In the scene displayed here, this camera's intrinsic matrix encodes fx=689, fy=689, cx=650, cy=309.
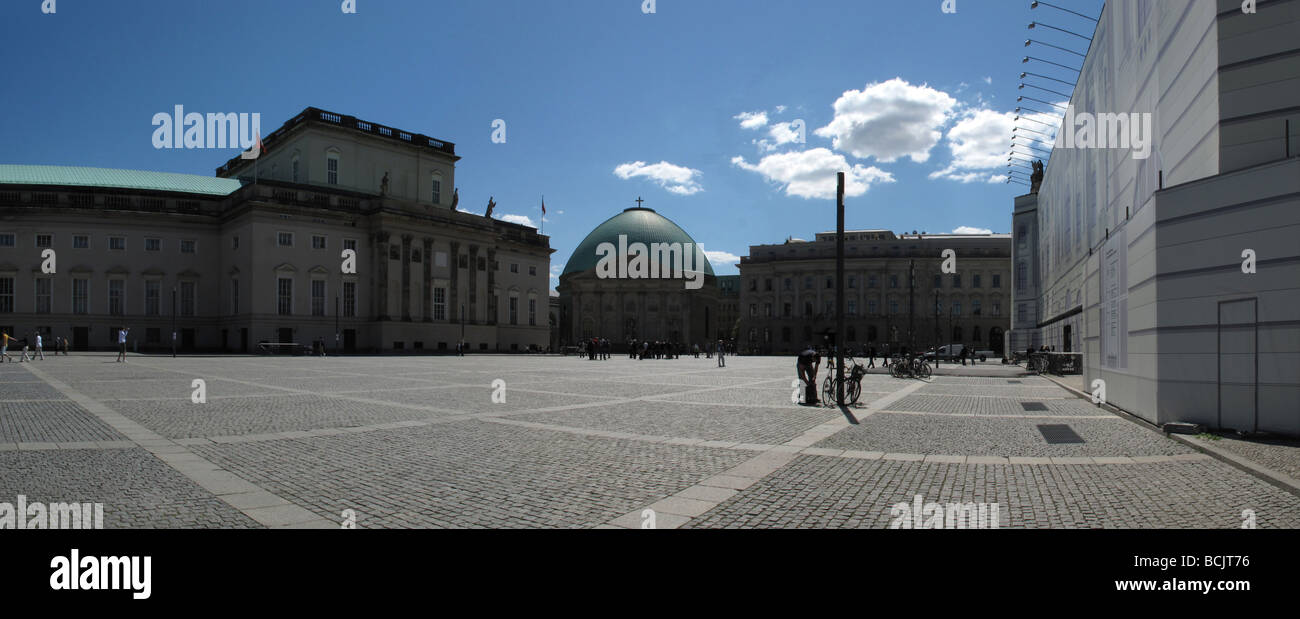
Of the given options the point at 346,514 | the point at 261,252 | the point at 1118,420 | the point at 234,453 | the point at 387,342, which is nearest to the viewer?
the point at 346,514

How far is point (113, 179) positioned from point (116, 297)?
14.0 metres

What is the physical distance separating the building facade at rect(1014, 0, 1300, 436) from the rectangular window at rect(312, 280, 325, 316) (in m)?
55.4

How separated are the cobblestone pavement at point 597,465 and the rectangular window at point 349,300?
4356cm

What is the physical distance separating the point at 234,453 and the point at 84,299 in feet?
196

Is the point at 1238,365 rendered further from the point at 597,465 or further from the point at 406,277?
the point at 406,277

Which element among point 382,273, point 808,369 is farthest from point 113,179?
point 808,369

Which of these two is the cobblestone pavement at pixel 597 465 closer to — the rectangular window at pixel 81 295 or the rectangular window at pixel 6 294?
the rectangular window at pixel 81 295

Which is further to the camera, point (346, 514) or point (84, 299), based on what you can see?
point (84, 299)

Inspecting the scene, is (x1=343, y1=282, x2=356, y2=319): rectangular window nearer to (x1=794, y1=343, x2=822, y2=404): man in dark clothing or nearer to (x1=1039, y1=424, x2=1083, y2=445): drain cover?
(x1=794, y1=343, x2=822, y2=404): man in dark clothing

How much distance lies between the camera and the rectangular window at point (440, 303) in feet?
205

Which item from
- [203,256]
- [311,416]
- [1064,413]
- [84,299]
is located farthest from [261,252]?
[1064,413]

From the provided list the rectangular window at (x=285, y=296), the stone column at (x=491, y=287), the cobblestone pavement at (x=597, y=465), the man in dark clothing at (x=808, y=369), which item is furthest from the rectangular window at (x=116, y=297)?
the man in dark clothing at (x=808, y=369)

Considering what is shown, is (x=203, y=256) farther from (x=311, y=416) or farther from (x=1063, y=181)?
(x=1063, y=181)

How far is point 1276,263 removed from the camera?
10523 millimetres
